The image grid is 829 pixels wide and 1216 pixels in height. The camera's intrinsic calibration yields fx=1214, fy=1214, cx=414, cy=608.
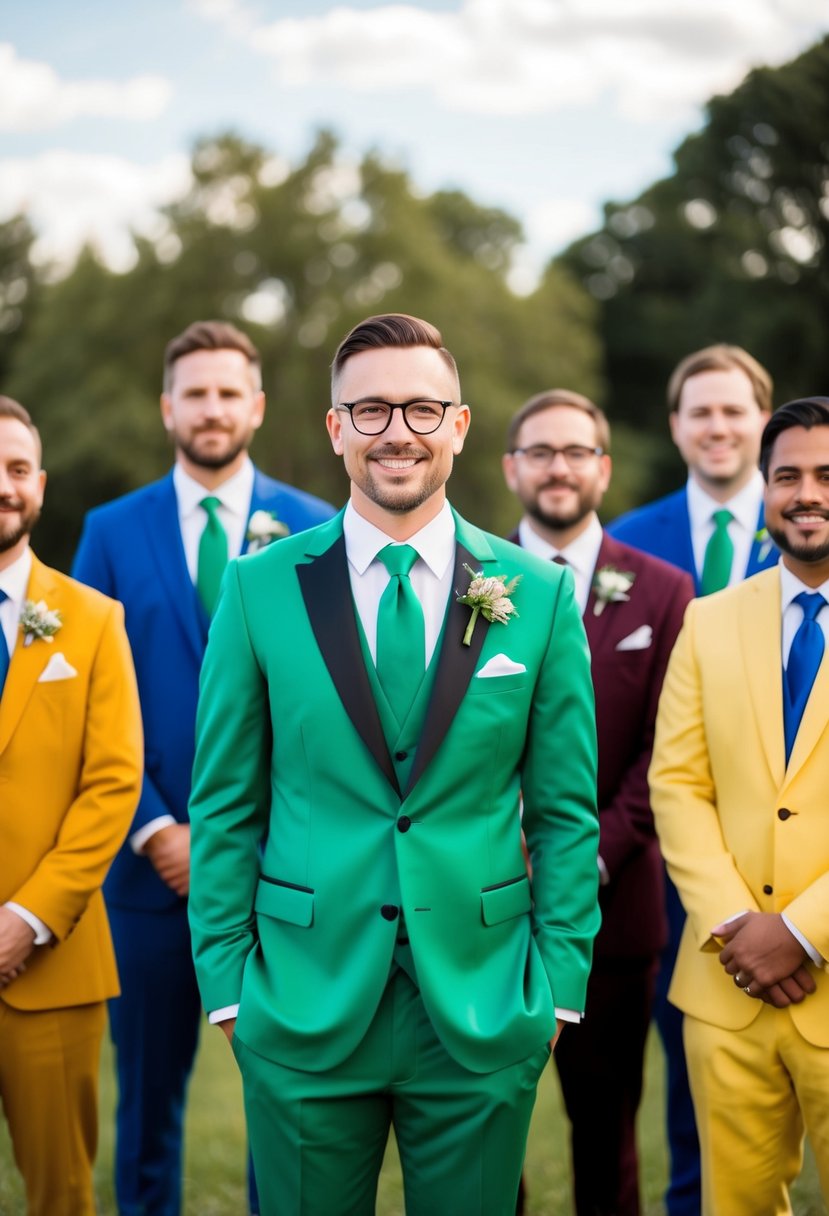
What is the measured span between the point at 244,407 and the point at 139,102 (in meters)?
24.7

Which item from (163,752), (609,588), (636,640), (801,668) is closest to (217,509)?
(163,752)

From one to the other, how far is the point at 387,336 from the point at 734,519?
8.83 ft

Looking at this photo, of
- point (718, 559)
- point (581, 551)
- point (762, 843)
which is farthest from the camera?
point (718, 559)

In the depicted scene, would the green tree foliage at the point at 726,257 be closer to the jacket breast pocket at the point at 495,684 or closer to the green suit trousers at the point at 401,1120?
the jacket breast pocket at the point at 495,684

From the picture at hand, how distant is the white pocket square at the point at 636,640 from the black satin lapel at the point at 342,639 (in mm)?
1655

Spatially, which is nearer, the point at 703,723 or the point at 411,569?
the point at 411,569

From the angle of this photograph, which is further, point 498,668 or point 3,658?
point 3,658

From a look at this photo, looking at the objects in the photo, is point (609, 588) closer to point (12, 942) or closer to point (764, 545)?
point (764, 545)

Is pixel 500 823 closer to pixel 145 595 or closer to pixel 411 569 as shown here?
pixel 411 569

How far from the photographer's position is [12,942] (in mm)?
3682

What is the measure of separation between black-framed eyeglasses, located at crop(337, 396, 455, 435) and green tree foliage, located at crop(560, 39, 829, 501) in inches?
599

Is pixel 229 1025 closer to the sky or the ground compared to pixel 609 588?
closer to the ground

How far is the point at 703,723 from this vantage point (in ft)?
12.3

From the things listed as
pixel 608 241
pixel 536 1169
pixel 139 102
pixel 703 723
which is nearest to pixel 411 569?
pixel 703 723
